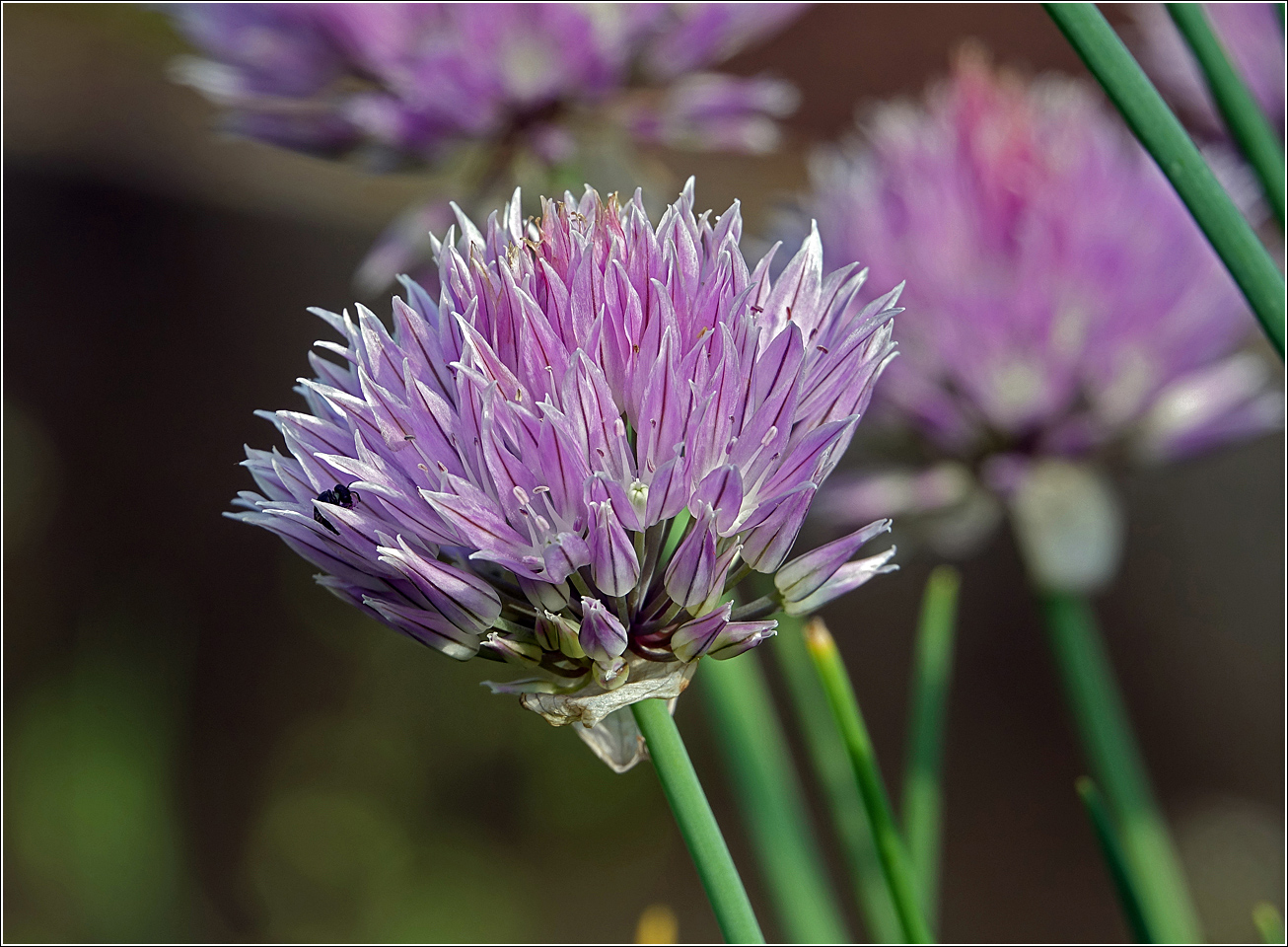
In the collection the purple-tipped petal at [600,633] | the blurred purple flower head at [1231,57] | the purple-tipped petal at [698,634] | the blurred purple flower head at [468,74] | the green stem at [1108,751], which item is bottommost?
the green stem at [1108,751]

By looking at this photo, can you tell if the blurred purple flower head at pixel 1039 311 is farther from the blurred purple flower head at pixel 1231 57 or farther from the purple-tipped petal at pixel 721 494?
the purple-tipped petal at pixel 721 494

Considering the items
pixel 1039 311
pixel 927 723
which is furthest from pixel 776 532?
pixel 1039 311

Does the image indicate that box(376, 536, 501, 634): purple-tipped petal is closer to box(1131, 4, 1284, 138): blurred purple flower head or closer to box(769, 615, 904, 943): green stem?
box(769, 615, 904, 943): green stem

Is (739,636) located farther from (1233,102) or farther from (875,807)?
(1233,102)

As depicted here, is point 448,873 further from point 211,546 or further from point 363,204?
point 363,204

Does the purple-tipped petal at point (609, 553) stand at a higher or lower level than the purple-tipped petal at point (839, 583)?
higher

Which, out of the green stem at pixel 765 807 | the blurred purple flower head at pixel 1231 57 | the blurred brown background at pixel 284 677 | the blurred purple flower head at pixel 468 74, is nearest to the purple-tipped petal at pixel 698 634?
the green stem at pixel 765 807
